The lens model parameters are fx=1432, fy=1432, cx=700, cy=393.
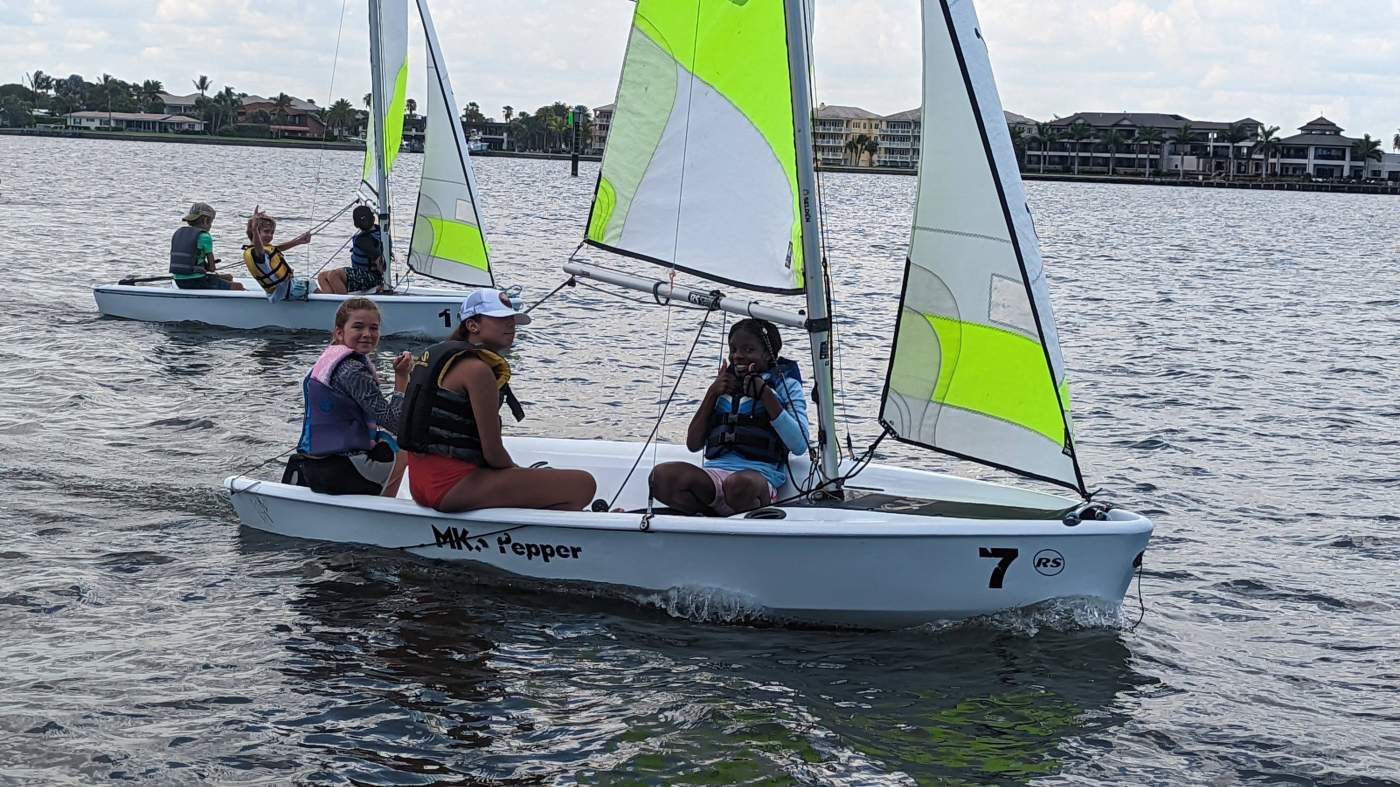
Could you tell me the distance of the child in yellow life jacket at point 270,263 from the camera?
51.9 feet

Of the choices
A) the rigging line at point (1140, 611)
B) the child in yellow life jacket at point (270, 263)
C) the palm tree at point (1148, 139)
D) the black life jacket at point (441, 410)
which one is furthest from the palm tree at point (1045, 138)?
the black life jacket at point (441, 410)

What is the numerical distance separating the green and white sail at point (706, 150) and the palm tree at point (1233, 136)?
17116cm

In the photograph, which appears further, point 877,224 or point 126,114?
point 126,114

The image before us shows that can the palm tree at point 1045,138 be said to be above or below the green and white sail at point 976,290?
above

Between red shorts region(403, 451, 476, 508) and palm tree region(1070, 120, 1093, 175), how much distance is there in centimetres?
17329

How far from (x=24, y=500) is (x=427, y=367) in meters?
3.94

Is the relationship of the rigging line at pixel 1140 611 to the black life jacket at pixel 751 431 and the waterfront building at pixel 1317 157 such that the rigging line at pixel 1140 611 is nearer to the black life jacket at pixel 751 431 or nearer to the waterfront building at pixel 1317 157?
the black life jacket at pixel 751 431

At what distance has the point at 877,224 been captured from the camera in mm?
57625

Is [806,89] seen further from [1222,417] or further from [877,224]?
[877,224]

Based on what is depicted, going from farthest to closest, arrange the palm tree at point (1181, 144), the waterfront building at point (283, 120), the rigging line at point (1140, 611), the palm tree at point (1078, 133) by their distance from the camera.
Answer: the palm tree at point (1078, 133) < the waterfront building at point (283, 120) < the palm tree at point (1181, 144) < the rigging line at point (1140, 611)

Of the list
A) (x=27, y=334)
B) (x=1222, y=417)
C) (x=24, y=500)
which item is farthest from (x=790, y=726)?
(x=27, y=334)

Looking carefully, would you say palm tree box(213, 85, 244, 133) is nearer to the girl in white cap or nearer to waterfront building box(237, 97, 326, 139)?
waterfront building box(237, 97, 326, 139)

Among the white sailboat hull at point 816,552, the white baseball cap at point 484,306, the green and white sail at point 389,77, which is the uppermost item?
the green and white sail at point 389,77

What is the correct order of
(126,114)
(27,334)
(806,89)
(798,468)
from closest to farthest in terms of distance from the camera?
(806,89) < (798,468) < (27,334) < (126,114)
